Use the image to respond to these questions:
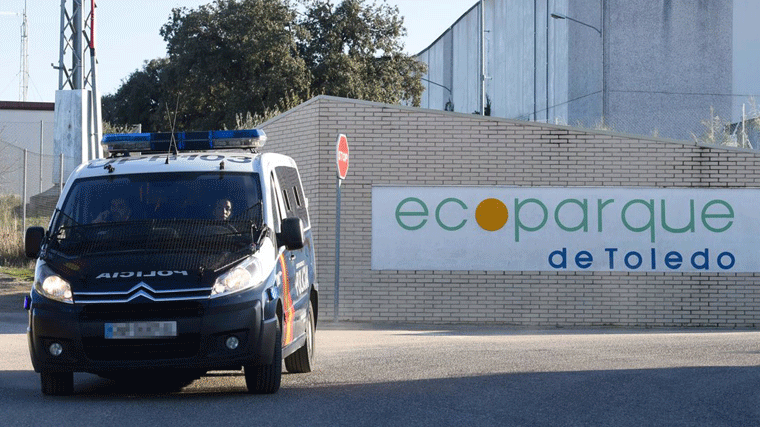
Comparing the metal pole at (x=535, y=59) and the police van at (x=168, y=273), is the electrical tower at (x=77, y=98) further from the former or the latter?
the metal pole at (x=535, y=59)

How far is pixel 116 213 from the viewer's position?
396 inches


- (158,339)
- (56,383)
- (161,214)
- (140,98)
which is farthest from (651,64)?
(158,339)

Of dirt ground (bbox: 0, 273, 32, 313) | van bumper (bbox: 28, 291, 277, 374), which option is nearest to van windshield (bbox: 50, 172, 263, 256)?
van bumper (bbox: 28, 291, 277, 374)

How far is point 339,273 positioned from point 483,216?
8.14 feet

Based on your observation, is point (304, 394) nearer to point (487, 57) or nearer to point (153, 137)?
point (153, 137)

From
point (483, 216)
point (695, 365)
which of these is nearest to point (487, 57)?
point (483, 216)

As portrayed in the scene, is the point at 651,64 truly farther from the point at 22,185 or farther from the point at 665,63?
the point at 22,185

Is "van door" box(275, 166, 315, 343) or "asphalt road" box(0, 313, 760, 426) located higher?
"van door" box(275, 166, 315, 343)

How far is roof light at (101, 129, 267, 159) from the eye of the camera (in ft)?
37.6

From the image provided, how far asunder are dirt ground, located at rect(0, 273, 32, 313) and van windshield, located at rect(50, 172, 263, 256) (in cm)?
1167

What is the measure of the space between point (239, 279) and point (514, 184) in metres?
10.5

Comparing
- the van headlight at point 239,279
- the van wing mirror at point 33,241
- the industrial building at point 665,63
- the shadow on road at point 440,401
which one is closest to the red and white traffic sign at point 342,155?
the shadow on road at point 440,401

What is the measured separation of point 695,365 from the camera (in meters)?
11.8

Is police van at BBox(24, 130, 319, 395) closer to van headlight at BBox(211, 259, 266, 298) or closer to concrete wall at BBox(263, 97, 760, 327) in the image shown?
van headlight at BBox(211, 259, 266, 298)
